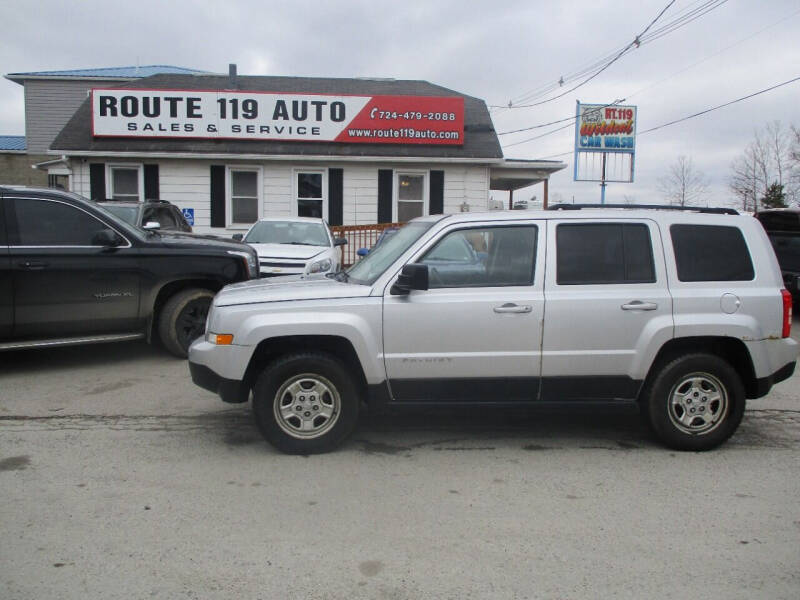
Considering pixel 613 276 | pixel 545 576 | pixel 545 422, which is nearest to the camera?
pixel 545 576

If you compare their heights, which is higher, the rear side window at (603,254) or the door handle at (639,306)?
the rear side window at (603,254)

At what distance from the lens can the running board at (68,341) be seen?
7348 millimetres

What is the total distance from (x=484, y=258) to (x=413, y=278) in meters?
0.64

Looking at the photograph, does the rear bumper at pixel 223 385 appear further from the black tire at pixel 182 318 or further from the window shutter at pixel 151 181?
the window shutter at pixel 151 181

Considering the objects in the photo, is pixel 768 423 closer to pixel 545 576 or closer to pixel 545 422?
pixel 545 422

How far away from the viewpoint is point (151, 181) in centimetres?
1717

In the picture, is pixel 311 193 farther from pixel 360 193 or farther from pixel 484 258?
pixel 484 258

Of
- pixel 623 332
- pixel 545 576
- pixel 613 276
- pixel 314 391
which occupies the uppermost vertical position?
pixel 613 276

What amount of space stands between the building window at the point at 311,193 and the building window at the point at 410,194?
1.87m

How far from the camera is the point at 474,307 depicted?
4941 millimetres

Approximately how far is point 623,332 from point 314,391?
2244 mm

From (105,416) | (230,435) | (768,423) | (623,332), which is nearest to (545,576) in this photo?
(623,332)

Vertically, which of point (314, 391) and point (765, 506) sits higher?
point (314, 391)

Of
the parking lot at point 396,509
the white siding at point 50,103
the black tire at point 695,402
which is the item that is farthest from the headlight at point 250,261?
the white siding at point 50,103
